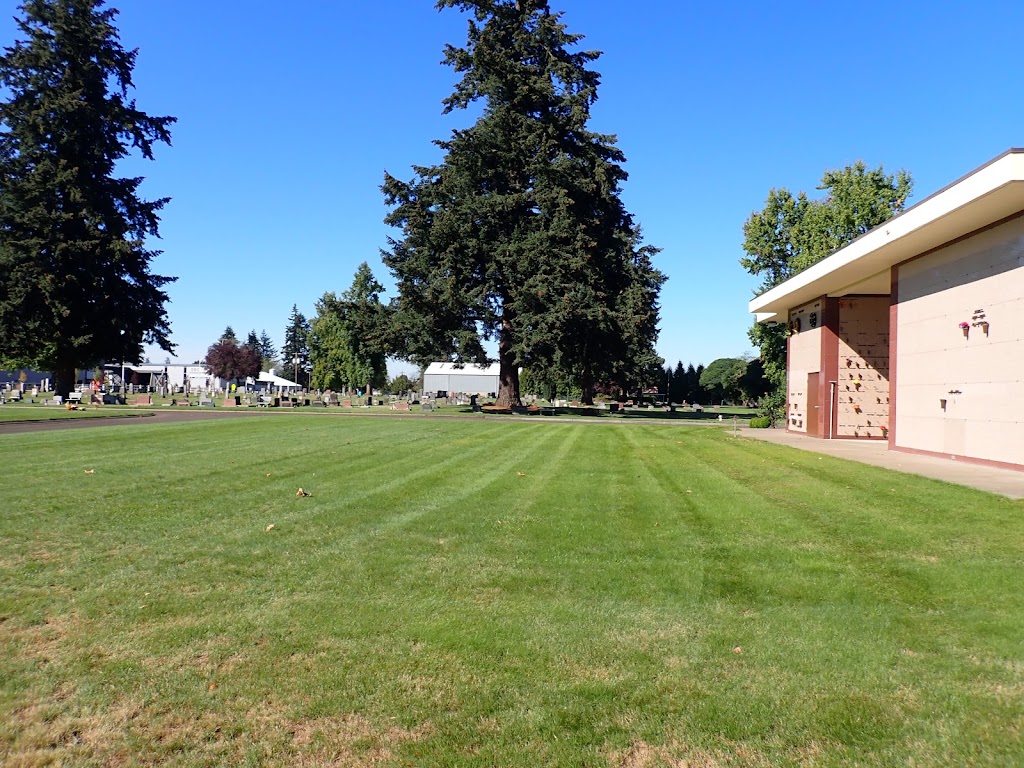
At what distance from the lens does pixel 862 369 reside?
26.1 m

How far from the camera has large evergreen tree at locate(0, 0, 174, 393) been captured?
140ft

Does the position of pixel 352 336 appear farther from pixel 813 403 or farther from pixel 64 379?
pixel 813 403

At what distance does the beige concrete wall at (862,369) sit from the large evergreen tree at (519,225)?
17.5 m

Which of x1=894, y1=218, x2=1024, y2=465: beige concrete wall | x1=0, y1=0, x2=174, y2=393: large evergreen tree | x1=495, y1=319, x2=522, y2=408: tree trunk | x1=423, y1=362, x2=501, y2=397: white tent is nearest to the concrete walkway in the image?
x1=894, y1=218, x2=1024, y2=465: beige concrete wall

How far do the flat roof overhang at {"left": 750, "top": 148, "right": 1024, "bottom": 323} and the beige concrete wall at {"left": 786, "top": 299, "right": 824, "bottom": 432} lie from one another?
181 centimetres

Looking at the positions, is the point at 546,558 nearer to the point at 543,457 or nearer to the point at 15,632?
the point at 15,632

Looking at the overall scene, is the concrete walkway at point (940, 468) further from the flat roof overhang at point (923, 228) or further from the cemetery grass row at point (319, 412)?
the cemetery grass row at point (319, 412)

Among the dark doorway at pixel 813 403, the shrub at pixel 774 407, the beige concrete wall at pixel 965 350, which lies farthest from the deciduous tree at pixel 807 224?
the beige concrete wall at pixel 965 350

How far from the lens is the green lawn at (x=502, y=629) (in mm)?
3352

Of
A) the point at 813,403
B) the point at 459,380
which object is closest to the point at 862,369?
the point at 813,403

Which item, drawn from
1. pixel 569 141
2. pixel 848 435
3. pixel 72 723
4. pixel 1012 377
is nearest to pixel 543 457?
pixel 1012 377

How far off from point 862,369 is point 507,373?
25292mm

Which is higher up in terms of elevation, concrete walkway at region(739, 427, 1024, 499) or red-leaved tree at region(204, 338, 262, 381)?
red-leaved tree at region(204, 338, 262, 381)

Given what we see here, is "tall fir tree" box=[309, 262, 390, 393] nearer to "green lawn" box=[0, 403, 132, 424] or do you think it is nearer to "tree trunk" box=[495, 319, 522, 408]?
"tree trunk" box=[495, 319, 522, 408]
